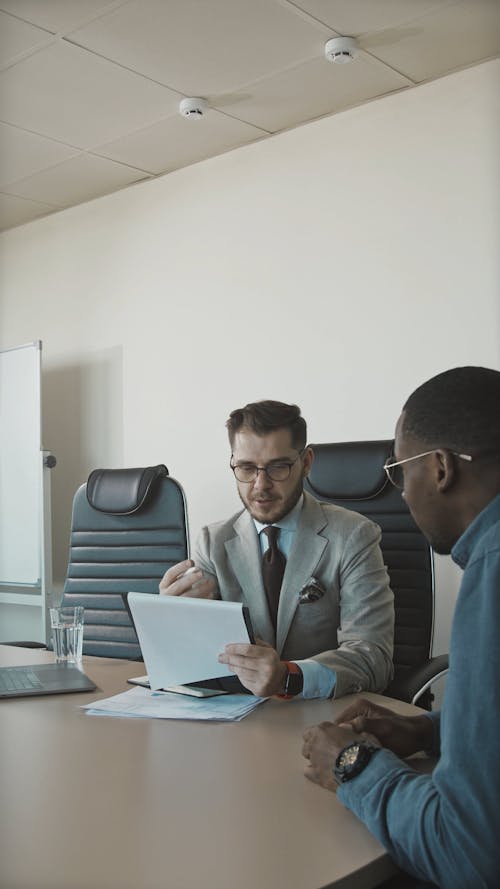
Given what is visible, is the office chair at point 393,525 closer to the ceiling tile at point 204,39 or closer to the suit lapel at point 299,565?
the suit lapel at point 299,565

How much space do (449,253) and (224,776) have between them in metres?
2.38

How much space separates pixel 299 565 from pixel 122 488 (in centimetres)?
89

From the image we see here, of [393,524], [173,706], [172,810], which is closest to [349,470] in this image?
[393,524]

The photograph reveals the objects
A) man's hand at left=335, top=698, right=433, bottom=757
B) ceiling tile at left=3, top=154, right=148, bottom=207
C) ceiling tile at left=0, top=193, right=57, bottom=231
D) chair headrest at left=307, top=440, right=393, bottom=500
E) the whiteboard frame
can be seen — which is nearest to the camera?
man's hand at left=335, top=698, right=433, bottom=757

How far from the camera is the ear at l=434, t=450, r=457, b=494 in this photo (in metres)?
1.17

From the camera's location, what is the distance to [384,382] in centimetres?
342

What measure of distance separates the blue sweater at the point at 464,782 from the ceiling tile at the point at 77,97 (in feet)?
8.72

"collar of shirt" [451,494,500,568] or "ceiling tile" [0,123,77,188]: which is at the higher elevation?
"ceiling tile" [0,123,77,188]

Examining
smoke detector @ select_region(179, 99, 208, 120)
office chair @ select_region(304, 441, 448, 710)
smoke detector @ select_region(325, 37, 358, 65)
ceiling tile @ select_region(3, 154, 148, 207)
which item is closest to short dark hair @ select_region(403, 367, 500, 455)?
office chair @ select_region(304, 441, 448, 710)

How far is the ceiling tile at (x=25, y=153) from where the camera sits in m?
3.77

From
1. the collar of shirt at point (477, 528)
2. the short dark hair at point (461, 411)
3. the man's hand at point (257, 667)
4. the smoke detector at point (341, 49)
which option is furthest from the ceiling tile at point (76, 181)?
the collar of shirt at point (477, 528)

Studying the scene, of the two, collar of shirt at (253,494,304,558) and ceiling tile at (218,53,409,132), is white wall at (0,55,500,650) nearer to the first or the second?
ceiling tile at (218,53,409,132)

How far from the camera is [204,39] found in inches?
117

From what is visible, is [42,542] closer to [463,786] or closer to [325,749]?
[325,749]
